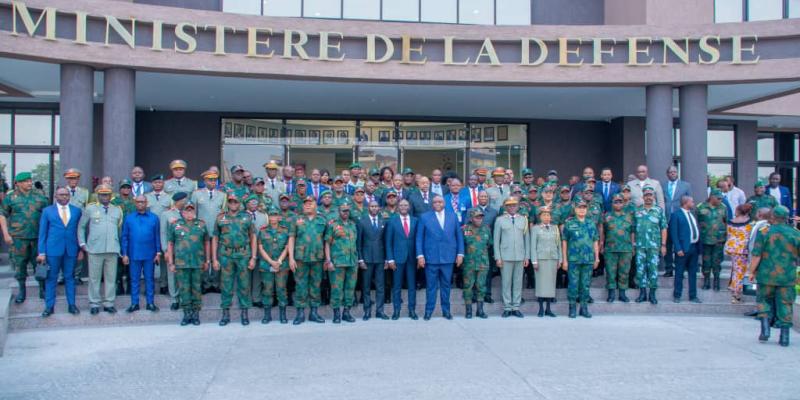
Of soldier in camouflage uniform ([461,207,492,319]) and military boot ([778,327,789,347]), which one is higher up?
soldier in camouflage uniform ([461,207,492,319])

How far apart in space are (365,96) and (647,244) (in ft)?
23.3

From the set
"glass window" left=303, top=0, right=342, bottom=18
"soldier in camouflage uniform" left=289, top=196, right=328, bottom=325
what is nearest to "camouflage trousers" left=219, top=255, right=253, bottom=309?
"soldier in camouflage uniform" left=289, top=196, right=328, bottom=325

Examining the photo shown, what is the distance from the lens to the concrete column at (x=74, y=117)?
11.2 meters

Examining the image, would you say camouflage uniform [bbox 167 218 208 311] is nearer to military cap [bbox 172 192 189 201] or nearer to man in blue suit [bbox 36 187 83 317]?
military cap [bbox 172 192 189 201]

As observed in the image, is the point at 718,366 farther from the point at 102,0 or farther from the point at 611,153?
the point at 611,153

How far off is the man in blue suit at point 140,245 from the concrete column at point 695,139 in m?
9.77

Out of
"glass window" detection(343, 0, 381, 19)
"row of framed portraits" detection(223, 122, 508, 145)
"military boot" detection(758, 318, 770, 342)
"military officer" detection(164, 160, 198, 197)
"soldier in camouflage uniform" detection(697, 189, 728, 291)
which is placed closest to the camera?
"military boot" detection(758, 318, 770, 342)

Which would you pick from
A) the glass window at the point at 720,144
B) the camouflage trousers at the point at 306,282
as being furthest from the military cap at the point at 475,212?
the glass window at the point at 720,144

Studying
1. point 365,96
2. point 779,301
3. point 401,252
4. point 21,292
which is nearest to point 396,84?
point 365,96

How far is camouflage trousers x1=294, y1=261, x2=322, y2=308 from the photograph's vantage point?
31.6ft

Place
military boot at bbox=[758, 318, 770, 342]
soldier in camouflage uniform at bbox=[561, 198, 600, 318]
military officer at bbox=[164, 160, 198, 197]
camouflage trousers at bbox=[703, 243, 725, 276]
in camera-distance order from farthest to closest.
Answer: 1. camouflage trousers at bbox=[703, 243, 725, 276]
2. military officer at bbox=[164, 160, 198, 197]
3. soldier in camouflage uniform at bbox=[561, 198, 600, 318]
4. military boot at bbox=[758, 318, 770, 342]

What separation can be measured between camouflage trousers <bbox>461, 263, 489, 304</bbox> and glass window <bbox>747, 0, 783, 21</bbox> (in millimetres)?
11212

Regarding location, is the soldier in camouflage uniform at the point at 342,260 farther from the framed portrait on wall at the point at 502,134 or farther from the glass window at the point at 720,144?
the glass window at the point at 720,144

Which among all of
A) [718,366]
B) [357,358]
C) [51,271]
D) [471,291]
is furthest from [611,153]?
[51,271]
